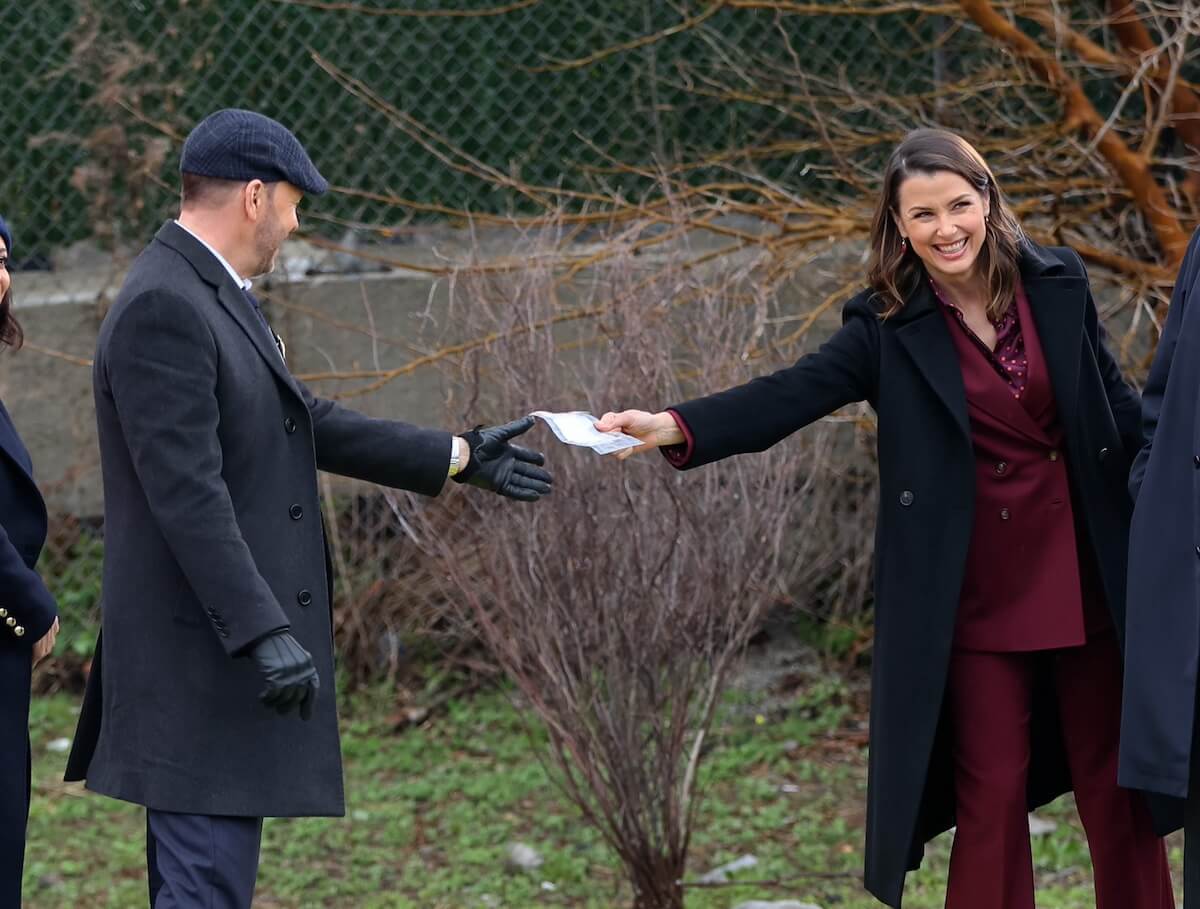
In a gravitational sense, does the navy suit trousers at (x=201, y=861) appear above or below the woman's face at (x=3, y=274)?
below

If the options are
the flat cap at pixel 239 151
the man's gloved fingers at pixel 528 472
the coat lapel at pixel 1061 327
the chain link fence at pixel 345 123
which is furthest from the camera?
the chain link fence at pixel 345 123

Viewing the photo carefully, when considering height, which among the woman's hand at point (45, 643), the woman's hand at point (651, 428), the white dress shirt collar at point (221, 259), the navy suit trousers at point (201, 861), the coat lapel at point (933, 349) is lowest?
the navy suit trousers at point (201, 861)

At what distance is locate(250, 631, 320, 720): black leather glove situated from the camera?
9.79ft

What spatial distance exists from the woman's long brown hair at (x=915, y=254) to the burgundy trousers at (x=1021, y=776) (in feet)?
2.47

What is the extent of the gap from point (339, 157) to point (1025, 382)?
3.95 metres

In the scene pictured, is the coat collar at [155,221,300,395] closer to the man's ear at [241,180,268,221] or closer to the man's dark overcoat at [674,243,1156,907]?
the man's ear at [241,180,268,221]

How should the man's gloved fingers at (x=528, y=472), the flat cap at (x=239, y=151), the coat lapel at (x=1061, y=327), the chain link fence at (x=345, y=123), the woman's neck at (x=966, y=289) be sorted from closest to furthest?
the flat cap at (x=239, y=151), the coat lapel at (x=1061, y=327), the woman's neck at (x=966, y=289), the man's gloved fingers at (x=528, y=472), the chain link fence at (x=345, y=123)

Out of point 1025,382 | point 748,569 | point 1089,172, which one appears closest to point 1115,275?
point 1089,172

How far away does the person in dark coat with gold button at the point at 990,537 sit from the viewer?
11.3ft

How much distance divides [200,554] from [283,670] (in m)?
0.25

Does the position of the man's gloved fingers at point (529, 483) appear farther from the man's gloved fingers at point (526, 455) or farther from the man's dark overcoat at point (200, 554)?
the man's dark overcoat at point (200, 554)

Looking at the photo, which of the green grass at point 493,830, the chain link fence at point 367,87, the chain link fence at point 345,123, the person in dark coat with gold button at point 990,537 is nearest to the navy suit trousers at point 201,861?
the person in dark coat with gold button at point 990,537

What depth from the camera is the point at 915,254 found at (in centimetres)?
359

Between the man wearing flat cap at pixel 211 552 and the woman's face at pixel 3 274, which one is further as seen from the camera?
→ the woman's face at pixel 3 274
